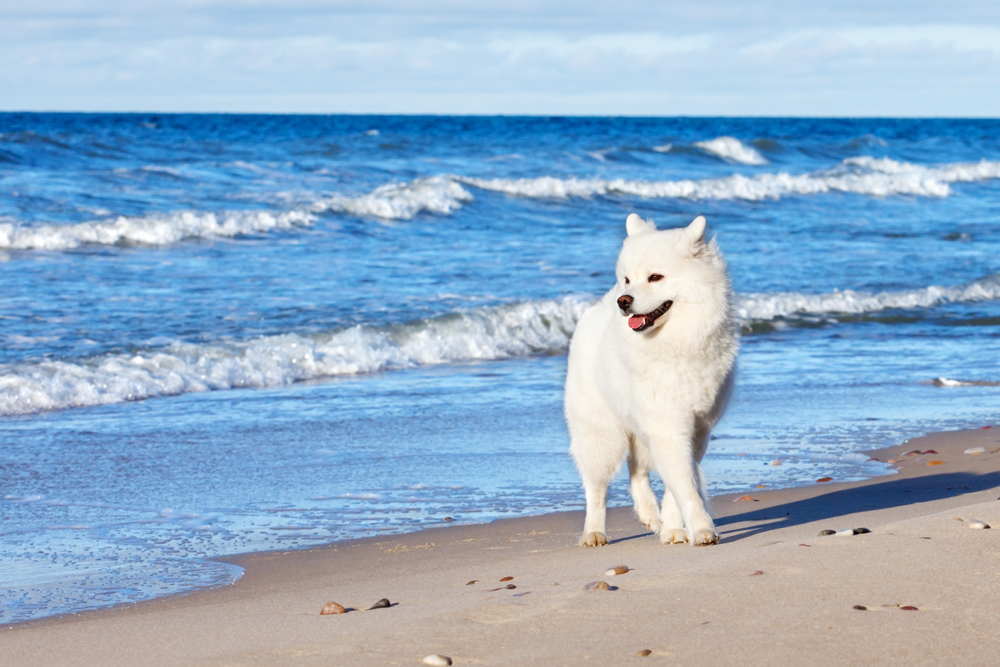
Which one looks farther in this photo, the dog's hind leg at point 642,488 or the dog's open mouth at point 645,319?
the dog's hind leg at point 642,488

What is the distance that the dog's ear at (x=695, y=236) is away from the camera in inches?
176

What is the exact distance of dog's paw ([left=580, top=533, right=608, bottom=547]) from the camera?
5012mm

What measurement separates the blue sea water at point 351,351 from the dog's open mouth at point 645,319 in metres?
0.85

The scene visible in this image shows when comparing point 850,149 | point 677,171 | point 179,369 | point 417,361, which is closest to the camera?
point 179,369

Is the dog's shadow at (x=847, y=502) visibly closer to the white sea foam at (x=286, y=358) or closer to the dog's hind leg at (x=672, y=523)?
the dog's hind leg at (x=672, y=523)

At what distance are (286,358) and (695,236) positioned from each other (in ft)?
20.7

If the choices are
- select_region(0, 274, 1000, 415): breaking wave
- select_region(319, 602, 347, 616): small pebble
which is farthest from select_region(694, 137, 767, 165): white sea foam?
select_region(319, 602, 347, 616): small pebble

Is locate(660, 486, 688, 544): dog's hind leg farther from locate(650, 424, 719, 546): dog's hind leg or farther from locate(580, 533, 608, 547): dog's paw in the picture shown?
locate(580, 533, 608, 547): dog's paw

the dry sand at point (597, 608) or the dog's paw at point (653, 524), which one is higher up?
the dry sand at point (597, 608)

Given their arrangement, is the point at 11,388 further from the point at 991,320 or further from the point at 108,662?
the point at 991,320

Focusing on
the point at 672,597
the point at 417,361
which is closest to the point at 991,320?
the point at 417,361

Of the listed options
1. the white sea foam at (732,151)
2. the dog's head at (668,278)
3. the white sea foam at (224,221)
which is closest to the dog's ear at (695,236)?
the dog's head at (668,278)

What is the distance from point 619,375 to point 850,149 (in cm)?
4463

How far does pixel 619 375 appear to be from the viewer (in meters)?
4.76
